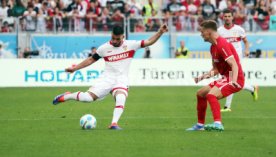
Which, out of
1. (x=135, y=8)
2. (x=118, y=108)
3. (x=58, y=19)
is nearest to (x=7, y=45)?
(x=58, y=19)

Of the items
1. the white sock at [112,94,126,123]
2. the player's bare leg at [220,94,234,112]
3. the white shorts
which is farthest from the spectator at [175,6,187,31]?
the white sock at [112,94,126,123]

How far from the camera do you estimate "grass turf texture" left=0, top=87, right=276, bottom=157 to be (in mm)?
12727

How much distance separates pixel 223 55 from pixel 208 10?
20.3 meters

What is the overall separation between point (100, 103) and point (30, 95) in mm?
3764

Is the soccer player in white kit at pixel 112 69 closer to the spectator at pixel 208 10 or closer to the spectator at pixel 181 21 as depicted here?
the spectator at pixel 181 21

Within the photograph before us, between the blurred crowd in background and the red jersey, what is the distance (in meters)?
19.0

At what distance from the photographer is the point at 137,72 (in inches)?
1265

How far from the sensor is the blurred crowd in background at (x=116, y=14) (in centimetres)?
3484

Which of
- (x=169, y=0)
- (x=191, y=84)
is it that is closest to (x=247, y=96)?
(x=191, y=84)

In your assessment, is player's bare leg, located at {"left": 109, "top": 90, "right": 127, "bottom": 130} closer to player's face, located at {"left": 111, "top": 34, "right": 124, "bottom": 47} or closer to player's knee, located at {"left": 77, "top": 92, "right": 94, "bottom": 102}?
player's knee, located at {"left": 77, "top": 92, "right": 94, "bottom": 102}

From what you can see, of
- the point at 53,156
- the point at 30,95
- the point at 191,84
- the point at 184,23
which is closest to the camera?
the point at 53,156

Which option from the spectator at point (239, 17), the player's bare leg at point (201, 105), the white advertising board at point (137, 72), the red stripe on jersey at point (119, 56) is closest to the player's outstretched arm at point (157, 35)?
the red stripe on jersey at point (119, 56)

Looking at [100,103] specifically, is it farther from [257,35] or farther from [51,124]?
[257,35]

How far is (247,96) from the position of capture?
27516 millimetres
